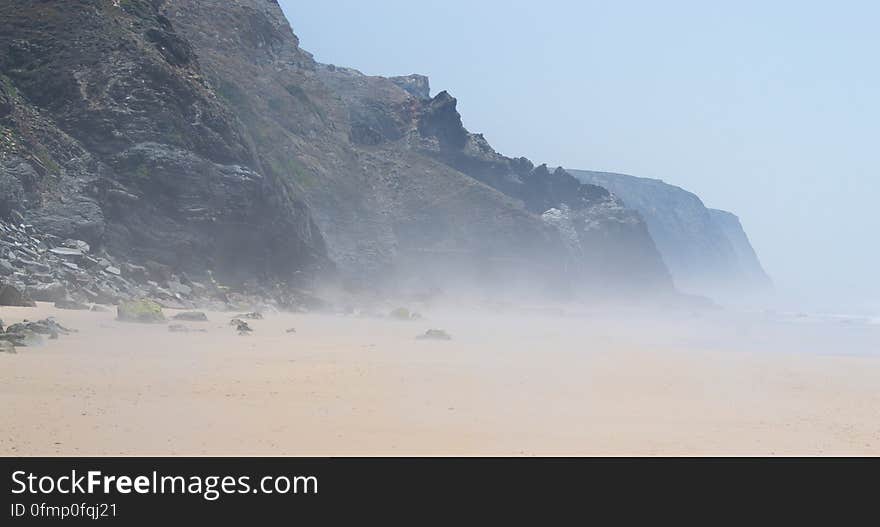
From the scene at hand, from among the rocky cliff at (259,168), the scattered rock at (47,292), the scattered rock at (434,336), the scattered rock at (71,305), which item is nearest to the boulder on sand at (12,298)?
the scattered rock at (71,305)

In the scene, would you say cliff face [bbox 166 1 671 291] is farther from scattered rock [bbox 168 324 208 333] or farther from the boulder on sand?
scattered rock [bbox 168 324 208 333]

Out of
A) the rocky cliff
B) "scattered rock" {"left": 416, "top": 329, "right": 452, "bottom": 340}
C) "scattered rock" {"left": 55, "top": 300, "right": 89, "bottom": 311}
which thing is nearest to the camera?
"scattered rock" {"left": 55, "top": 300, "right": 89, "bottom": 311}

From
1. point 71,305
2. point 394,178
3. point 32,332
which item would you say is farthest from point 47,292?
point 394,178

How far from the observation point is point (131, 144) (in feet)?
111

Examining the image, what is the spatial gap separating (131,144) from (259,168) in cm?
714

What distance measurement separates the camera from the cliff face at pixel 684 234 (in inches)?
6668

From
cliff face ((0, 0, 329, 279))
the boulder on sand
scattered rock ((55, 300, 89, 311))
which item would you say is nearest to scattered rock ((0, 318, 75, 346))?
the boulder on sand

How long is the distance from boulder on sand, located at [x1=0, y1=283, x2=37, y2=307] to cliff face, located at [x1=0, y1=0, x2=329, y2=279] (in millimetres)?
7802
